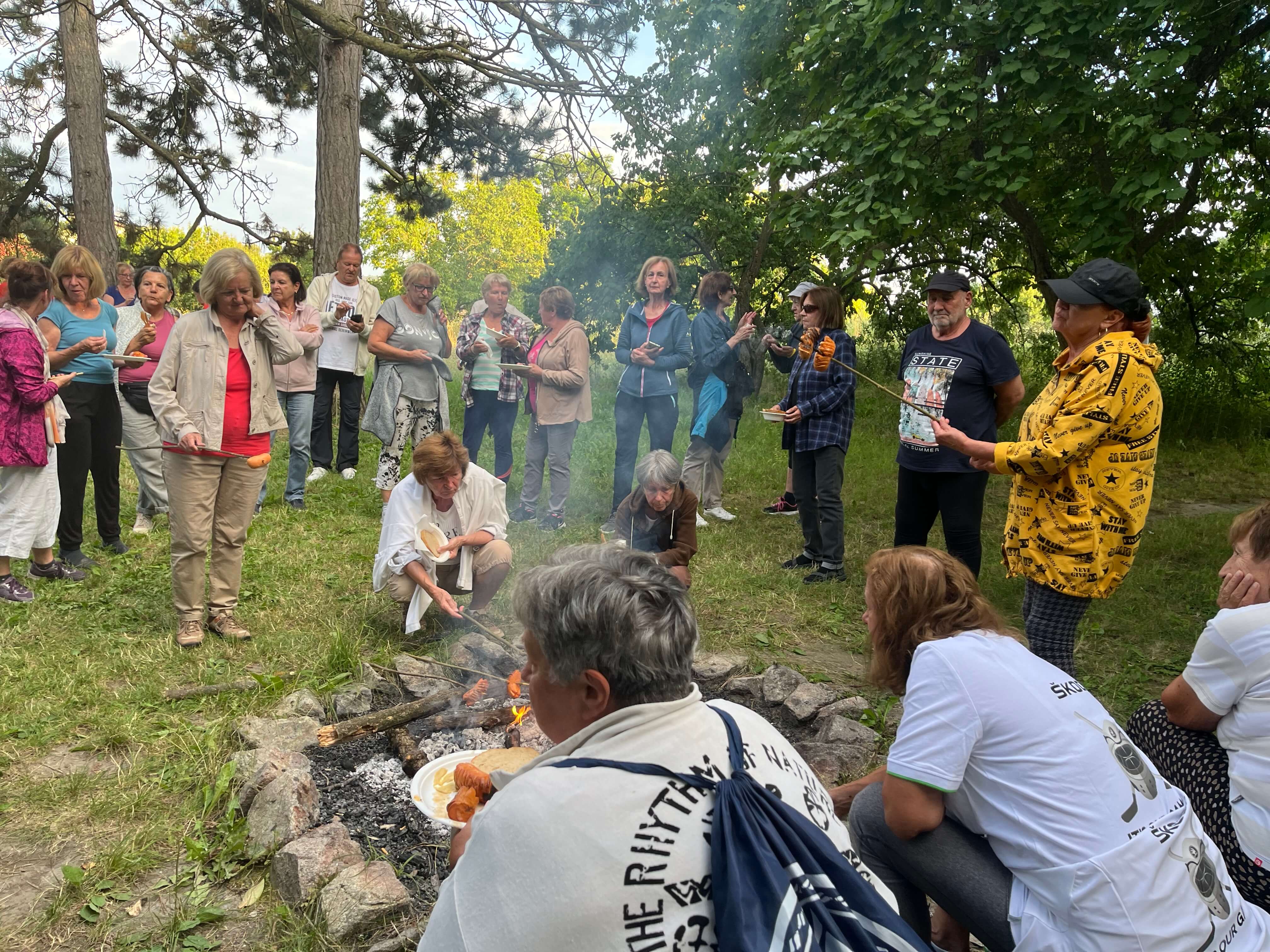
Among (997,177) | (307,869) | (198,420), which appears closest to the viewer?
(307,869)

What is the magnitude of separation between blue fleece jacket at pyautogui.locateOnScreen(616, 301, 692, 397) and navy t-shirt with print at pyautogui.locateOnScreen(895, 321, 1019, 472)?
221 cm

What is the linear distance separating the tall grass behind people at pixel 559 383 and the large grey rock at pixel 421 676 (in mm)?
2474

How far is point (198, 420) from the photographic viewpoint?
4184 mm

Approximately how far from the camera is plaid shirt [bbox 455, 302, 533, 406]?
689cm

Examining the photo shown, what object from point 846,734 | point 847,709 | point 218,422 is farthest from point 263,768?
point 847,709

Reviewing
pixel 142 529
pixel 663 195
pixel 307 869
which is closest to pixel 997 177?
pixel 307 869

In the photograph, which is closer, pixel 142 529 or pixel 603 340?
pixel 142 529

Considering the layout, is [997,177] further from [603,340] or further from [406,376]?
[603,340]

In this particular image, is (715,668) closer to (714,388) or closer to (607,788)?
(714,388)

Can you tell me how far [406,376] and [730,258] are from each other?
641 cm

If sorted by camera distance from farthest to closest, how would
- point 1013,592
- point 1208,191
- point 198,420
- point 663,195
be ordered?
point 663,195 → point 1208,191 → point 1013,592 → point 198,420

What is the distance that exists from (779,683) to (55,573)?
13.8ft

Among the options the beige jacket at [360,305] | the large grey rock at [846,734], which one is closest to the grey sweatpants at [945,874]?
the large grey rock at [846,734]

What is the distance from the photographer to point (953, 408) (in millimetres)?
4574
